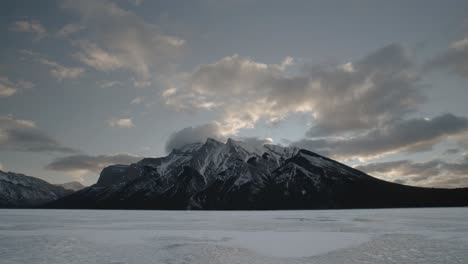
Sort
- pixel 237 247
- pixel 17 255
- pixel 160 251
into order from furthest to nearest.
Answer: pixel 237 247 → pixel 160 251 → pixel 17 255

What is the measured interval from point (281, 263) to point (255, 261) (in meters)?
2.06

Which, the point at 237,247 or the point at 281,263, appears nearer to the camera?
the point at 281,263

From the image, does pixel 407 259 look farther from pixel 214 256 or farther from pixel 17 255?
pixel 17 255

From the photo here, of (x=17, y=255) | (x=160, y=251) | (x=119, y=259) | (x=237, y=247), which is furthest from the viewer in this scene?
(x=237, y=247)

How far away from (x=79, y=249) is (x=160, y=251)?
8.12 meters

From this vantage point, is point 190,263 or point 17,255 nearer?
→ point 190,263

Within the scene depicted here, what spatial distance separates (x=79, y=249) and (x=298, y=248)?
2123cm

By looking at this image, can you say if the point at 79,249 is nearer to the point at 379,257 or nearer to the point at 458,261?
the point at 379,257

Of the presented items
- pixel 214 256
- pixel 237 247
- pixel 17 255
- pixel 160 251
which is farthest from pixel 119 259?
pixel 237 247

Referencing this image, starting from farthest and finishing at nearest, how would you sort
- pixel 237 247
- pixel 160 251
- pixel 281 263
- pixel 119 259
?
1. pixel 237 247
2. pixel 160 251
3. pixel 119 259
4. pixel 281 263

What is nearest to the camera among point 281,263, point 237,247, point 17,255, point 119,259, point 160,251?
point 281,263

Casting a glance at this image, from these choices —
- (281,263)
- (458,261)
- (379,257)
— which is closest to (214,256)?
(281,263)

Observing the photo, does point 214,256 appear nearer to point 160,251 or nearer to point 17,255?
point 160,251

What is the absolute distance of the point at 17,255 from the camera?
30.5m
